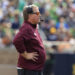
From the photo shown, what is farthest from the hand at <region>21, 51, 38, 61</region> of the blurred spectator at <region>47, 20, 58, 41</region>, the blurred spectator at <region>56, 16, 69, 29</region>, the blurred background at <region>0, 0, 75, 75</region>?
the blurred spectator at <region>56, 16, 69, 29</region>

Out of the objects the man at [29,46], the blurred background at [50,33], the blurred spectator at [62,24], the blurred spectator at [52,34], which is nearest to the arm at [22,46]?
the man at [29,46]

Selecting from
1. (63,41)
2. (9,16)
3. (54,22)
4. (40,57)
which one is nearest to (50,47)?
(63,41)

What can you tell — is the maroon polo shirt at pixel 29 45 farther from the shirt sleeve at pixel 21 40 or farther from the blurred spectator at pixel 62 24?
the blurred spectator at pixel 62 24

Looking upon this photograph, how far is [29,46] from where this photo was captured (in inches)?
188

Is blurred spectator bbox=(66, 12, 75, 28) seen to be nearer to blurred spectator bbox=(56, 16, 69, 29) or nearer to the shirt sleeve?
blurred spectator bbox=(56, 16, 69, 29)

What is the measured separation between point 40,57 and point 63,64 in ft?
12.9

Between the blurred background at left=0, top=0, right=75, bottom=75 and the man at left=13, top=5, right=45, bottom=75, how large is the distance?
373cm

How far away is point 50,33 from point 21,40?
5.45 metres

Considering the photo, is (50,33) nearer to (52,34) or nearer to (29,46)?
(52,34)

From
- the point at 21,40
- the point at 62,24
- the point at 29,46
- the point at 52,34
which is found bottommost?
the point at 52,34

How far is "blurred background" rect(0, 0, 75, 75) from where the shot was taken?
8.73 meters

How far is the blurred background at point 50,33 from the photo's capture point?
873 centimetres

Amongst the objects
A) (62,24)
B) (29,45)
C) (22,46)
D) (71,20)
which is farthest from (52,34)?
(22,46)

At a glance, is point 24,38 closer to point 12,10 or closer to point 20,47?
point 20,47
